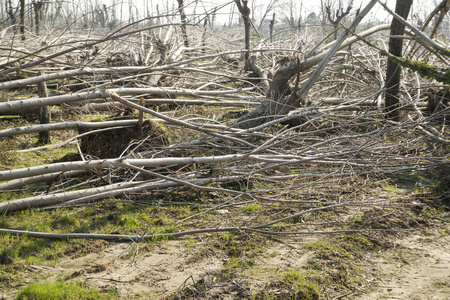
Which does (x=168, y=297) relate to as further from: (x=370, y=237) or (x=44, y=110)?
(x=44, y=110)

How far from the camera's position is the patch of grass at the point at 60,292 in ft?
9.04

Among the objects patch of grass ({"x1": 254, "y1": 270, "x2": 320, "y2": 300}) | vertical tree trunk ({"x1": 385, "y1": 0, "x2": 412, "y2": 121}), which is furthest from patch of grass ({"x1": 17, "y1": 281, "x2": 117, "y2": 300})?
vertical tree trunk ({"x1": 385, "y1": 0, "x2": 412, "y2": 121})

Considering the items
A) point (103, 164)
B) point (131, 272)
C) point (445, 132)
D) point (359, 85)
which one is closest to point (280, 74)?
point (359, 85)

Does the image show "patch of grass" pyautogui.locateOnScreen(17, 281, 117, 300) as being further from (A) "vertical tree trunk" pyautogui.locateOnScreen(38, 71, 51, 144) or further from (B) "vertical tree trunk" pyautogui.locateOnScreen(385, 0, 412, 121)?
(B) "vertical tree trunk" pyautogui.locateOnScreen(385, 0, 412, 121)

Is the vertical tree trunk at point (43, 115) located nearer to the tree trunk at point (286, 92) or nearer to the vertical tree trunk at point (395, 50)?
the tree trunk at point (286, 92)

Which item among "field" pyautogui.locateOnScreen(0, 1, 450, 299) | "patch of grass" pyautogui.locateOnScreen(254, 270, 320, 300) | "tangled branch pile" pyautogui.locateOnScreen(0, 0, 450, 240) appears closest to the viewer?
"patch of grass" pyautogui.locateOnScreen(254, 270, 320, 300)

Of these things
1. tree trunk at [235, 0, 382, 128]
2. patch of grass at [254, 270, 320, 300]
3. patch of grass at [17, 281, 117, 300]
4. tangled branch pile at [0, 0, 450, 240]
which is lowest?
patch of grass at [17, 281, 117, 300]

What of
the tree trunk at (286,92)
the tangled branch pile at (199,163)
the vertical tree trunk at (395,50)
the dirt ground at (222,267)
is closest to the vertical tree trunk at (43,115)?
the tangled branch pile at (199,163)

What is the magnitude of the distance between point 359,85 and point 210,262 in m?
5.95

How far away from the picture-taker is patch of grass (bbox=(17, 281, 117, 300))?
2756 mm

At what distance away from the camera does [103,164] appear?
13.5 feet

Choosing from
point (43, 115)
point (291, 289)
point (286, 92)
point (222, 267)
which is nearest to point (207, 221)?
point (222, 267)

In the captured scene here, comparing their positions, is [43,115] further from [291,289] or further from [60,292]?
[291,289]

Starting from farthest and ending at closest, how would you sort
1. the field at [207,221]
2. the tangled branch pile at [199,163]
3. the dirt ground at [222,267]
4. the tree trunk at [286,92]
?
the tree trunk at [286,92], the tangled branch pile at [199,163], the field at [207,221], the dirt ground at [222,267]
